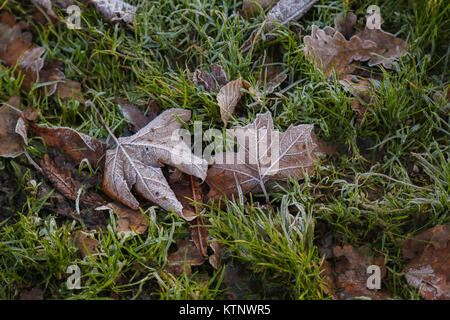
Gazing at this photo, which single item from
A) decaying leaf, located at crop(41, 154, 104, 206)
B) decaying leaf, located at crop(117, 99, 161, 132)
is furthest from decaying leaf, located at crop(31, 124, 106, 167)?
decaying leaf, located at crop(117, 99, 161, 132)

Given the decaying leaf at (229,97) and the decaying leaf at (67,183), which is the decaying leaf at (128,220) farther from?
the decaying leaf at (229,97)

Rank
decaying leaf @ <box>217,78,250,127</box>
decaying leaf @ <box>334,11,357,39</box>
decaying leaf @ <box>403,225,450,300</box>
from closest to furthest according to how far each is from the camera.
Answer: decaying leaf @ <box>403,225,450,300</box>, decaying leaf @ <box>217,78,250,127</box>, decaying leaf @ <box>334,11,357,39</box>

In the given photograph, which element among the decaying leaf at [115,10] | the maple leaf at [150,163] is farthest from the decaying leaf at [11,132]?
the decaying leaf at [115,10]

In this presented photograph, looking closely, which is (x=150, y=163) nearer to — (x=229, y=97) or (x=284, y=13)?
(x=229, y=97)

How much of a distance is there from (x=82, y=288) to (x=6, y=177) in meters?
0.85

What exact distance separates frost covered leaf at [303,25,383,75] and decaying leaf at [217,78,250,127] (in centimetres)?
49

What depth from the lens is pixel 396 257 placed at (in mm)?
2178

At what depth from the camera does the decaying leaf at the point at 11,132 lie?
2.50 metres

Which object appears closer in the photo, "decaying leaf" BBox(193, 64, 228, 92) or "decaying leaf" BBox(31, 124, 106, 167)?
"decaying leaf" BBox(31, 124, 106, 167)

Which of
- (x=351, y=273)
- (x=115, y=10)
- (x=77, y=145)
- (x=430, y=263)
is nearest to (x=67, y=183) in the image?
(x=77, y=145)

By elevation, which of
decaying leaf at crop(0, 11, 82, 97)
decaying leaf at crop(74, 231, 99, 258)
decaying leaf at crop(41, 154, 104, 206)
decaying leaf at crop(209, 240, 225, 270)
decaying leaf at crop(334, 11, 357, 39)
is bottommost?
decaying leaf at crop(74, 231, 99, 258)

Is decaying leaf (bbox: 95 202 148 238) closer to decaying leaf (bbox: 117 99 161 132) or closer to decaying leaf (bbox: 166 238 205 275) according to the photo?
decaying leaf (bbox: 166 238 205 275)

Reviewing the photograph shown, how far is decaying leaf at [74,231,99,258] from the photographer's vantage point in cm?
226

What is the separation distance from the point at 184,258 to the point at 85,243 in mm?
534
